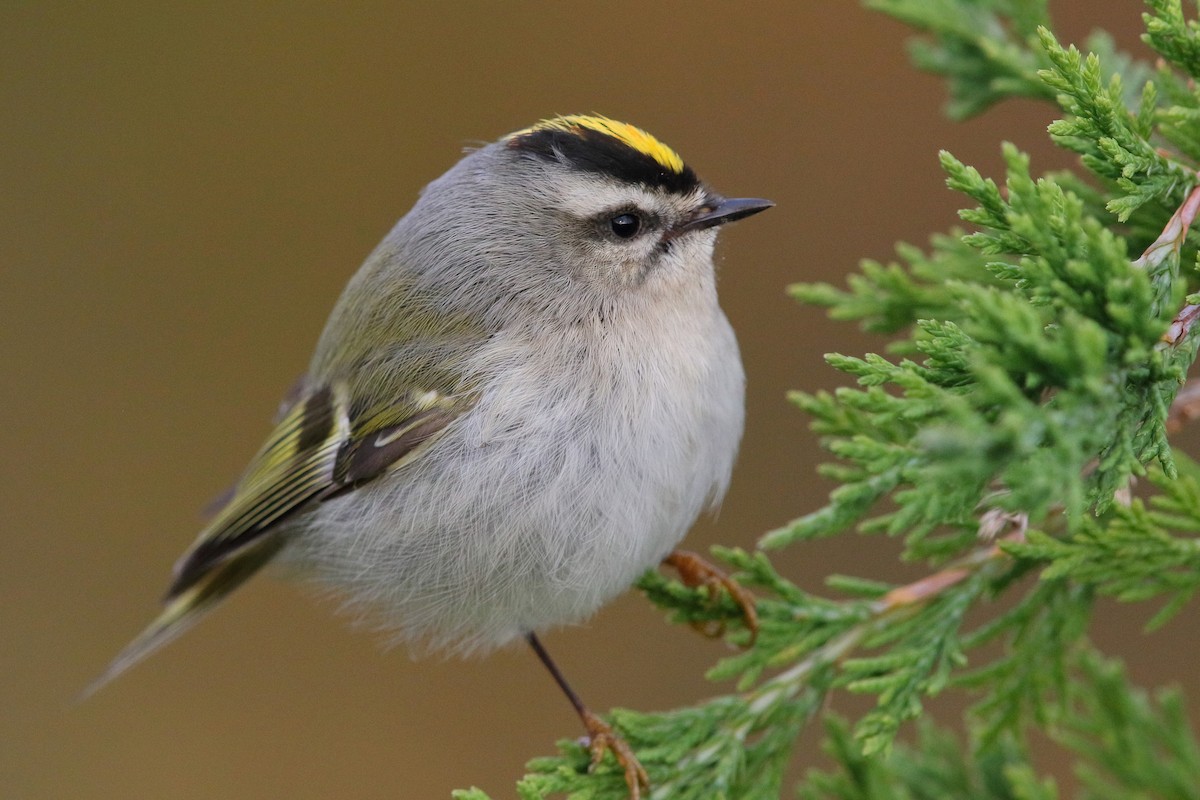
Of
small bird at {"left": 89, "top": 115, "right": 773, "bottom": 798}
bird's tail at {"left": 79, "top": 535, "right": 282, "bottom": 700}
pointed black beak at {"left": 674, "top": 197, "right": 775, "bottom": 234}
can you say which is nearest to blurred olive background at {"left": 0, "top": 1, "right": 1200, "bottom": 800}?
bird's tail at {"left": 79, "top": 535, "right": 282, "bottom": 700}

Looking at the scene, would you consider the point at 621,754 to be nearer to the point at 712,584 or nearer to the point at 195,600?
the point at 712,584

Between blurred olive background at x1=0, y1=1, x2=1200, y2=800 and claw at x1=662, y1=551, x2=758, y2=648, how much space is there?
1472mm

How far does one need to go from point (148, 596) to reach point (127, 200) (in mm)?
1309

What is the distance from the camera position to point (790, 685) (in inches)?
49.8

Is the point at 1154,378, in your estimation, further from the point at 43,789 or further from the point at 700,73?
the point at 43,789

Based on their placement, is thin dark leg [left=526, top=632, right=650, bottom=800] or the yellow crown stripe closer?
thin dark leg [left=526, top=632, right=650, bottom=800]

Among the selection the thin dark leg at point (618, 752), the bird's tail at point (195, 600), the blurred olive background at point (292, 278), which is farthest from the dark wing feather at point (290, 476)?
the blurred olive background at point (292, 278)

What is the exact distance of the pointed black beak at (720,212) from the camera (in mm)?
1537

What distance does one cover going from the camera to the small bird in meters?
1.40

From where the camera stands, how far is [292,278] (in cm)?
347

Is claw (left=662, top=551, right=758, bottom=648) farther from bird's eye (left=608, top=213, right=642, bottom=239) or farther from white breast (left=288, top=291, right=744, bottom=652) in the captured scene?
bird's eye (left=608, top=213, right=642, bottom=239)

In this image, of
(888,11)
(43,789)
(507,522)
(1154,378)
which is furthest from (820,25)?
(43,789)

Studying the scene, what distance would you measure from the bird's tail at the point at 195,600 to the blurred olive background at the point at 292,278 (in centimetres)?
118

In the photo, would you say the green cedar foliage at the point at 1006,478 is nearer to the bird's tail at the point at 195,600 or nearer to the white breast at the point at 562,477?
the white breast at the point at 562,477
